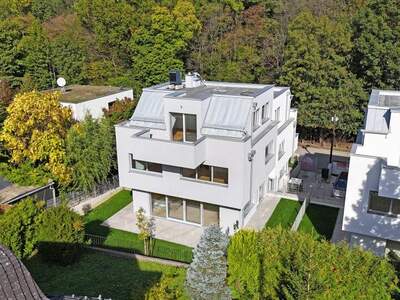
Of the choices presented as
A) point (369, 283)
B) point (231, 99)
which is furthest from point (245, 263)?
point (231, 99)

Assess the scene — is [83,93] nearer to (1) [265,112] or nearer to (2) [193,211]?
(2) [193,211]

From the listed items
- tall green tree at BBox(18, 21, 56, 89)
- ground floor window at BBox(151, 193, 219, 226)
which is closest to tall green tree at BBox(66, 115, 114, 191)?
ground floor window at BBox(151, 193, 219, 226)

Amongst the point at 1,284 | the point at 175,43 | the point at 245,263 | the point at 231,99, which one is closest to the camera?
the point at 1,284

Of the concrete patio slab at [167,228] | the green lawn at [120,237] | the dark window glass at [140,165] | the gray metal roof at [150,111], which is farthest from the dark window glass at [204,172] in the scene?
the green lawn at [120,237]

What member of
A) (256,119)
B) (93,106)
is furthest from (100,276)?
(93,106)

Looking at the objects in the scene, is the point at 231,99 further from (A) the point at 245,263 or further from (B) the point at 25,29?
(B) the point at 25,29
